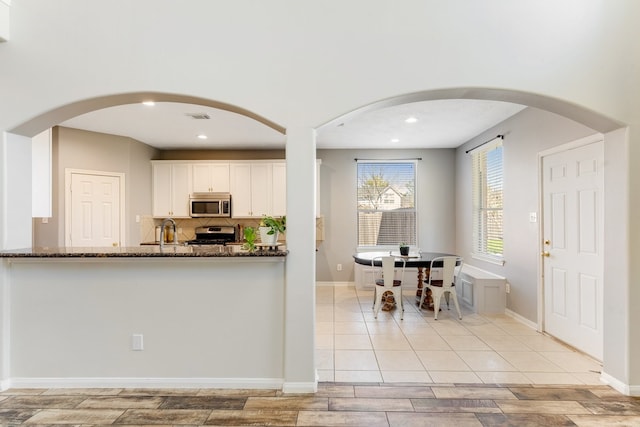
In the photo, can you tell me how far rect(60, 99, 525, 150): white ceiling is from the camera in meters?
4.09

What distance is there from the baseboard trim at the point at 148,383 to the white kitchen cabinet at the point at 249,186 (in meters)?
3.70

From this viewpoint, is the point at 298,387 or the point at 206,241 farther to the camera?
the point at 206,241

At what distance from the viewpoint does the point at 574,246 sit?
3.35 metres

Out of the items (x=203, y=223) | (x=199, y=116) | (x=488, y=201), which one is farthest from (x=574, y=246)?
(x=203, y=223)

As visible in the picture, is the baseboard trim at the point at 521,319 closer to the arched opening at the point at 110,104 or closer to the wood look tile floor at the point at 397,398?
the wood look tile floor at the point at 397,398

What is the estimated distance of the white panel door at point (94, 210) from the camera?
15.7 feet

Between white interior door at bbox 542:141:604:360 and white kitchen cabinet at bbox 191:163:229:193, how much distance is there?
4750 millimetres

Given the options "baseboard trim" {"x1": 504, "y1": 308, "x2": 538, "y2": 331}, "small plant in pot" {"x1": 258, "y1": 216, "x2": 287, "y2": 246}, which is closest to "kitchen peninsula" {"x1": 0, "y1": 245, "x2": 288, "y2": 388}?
"small plant in pot" {"x1": 258, "y1": 216, "x2": 287, "y2": 246}

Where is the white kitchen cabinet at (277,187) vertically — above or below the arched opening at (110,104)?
below

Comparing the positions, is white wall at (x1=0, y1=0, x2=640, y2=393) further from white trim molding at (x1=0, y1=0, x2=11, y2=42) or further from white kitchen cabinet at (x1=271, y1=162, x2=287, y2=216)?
white kitchen cabinet at (x1=271, y1=162, x2=287, y2=216)

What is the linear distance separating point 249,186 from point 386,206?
8.38ft

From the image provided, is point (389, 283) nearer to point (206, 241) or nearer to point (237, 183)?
point (237, 183)

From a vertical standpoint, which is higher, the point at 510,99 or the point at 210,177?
the point at 510,99

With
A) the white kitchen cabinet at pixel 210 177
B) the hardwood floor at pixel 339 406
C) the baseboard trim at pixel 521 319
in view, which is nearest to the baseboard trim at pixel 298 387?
the hardwood floor at pixel 339 406
